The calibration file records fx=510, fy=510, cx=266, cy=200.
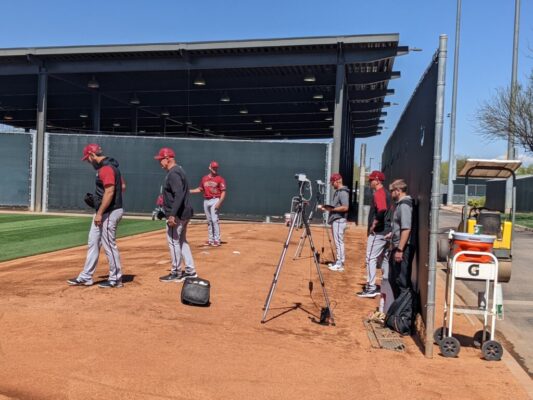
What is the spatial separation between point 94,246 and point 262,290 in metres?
2.47

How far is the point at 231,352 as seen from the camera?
479 centimetres

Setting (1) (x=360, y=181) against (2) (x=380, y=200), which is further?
(1) (x=360, y=181)

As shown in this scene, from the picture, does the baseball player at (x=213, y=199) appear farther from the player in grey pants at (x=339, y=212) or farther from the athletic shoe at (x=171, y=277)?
the athletic shoe at (x=171, y=277)

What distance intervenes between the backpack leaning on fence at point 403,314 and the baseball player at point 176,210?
115 inches

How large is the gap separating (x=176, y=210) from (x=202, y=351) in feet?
8.87

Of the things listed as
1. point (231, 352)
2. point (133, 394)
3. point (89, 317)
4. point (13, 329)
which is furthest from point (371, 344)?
point (13, 329)

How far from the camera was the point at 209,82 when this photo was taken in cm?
2567

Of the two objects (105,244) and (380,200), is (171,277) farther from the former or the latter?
(380,200)

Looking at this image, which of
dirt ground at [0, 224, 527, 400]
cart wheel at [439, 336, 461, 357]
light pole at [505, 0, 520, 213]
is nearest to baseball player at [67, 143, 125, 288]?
dirt ground at [0, 224, 527, 400]

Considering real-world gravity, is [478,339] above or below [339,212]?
below

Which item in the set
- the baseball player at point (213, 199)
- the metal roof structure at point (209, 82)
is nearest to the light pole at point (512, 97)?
the metal roof structure at point (209, 82)

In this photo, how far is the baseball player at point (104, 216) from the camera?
6.74m

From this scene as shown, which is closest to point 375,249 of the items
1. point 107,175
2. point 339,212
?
point 339,212

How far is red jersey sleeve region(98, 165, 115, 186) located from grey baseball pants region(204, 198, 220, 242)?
4.57 metres
